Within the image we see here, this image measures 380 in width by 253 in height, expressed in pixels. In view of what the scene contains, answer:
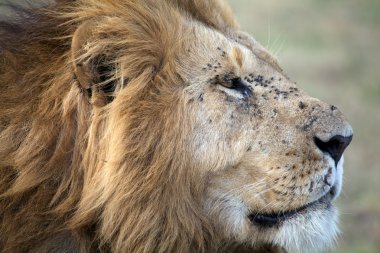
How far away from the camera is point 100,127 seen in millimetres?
3527

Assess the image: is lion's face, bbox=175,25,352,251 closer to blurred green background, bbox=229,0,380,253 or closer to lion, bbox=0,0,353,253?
lion, bbox=0,0,353,253

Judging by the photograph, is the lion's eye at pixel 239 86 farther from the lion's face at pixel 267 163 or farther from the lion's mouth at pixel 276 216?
the lion's mouth at pixel 276 216

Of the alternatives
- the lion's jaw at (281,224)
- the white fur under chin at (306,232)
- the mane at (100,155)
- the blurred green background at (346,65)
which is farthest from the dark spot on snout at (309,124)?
the blurred green background at (346,65)

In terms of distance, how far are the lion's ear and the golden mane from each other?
0.04 ft

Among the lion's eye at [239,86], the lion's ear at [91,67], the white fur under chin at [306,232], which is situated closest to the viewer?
the lion's ear at [91,67]

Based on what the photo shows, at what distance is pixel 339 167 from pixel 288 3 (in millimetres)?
11061

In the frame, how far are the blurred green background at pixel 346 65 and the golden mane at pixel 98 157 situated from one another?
3.94 feet

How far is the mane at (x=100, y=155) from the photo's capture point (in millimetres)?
3488

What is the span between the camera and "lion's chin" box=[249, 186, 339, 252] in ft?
11.8

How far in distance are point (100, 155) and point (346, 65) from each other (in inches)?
316

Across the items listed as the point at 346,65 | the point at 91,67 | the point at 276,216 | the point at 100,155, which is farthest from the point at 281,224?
the point at 346,65

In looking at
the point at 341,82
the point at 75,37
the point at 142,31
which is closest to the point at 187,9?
the point at 142,31

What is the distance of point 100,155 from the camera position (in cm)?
351

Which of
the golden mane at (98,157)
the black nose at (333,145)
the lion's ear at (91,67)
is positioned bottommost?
the golden mane at (98,157)
